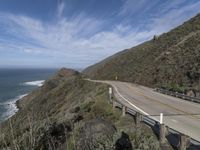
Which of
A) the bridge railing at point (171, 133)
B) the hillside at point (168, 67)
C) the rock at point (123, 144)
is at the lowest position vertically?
the rock at point (123, 144)

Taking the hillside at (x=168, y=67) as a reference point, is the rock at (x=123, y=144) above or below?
below

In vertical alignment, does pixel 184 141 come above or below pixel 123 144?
above

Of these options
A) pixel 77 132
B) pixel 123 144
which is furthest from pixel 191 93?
pixel 123 144

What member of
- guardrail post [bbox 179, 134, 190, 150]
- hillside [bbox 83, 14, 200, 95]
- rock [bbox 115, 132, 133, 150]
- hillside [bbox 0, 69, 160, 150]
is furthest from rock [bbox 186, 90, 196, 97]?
guardrail post [bbox 179, 134, 190, 150]

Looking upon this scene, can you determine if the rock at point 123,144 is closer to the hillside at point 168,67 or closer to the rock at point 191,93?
the hillside at point 168,67

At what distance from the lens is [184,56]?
123 ft

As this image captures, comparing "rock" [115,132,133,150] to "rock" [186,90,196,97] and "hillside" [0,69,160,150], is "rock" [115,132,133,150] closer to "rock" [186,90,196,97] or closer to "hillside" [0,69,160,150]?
"hillside" [0,69,160,150]

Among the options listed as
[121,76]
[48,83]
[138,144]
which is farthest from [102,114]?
[48,83]

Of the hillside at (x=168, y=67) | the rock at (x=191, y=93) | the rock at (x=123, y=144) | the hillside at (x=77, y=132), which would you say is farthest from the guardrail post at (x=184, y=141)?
the rock at (x=191, y=93)

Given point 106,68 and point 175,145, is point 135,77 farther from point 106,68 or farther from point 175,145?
point 175,145

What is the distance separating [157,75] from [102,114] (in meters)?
24.7

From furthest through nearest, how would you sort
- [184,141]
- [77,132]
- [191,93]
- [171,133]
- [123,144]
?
[191,93], [77,132], [171,133], [123,144], [184,141]

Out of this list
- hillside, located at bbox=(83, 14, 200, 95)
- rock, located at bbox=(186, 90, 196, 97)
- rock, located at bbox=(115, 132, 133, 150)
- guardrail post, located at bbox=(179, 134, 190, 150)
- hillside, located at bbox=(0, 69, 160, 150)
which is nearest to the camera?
hillside, located at bbox=(0, 69, 160, 150)

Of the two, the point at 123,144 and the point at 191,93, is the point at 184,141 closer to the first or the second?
the point at 123,144
